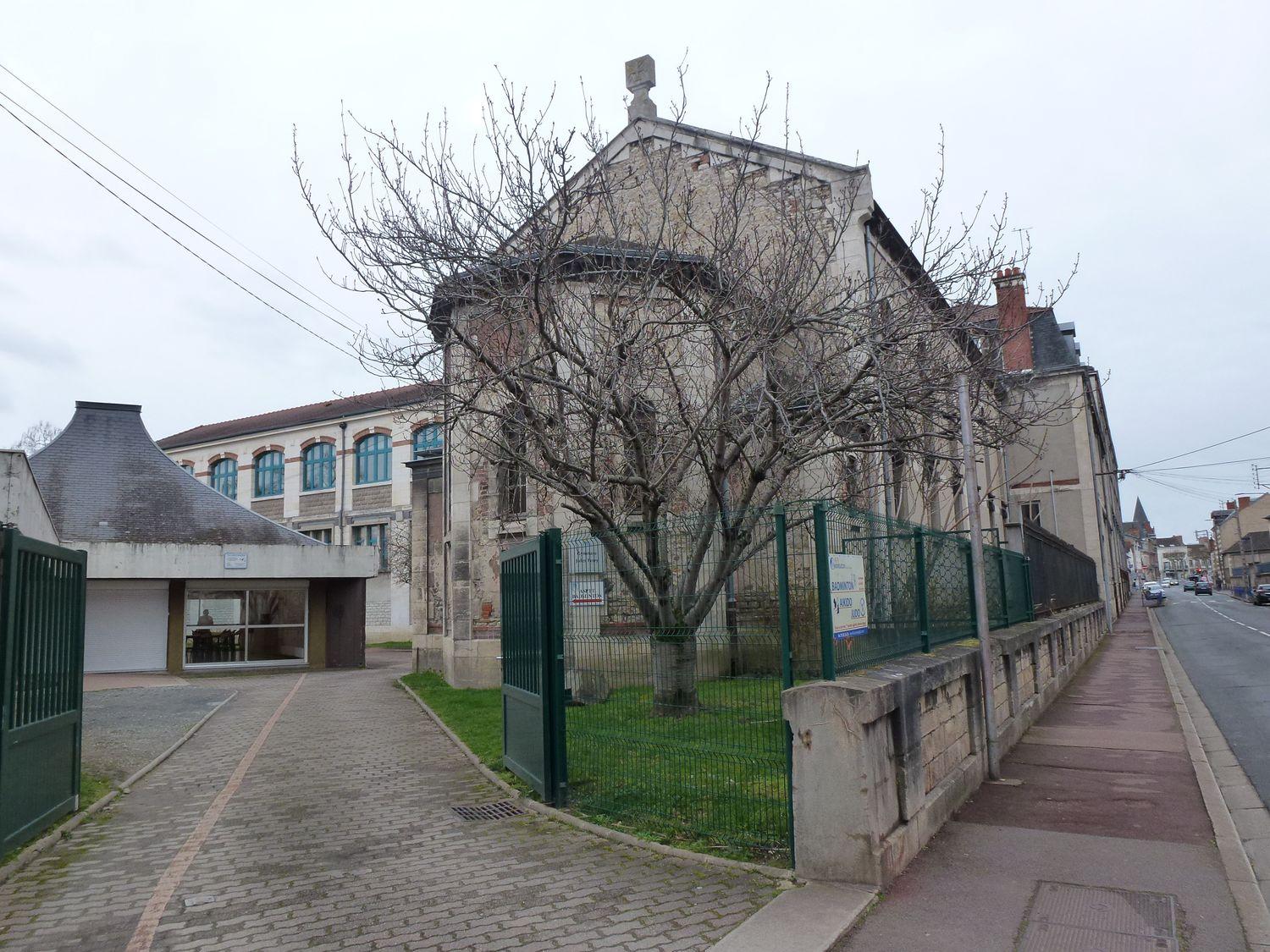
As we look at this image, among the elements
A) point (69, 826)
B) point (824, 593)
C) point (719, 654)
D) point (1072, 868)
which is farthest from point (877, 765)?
point (69, 826)

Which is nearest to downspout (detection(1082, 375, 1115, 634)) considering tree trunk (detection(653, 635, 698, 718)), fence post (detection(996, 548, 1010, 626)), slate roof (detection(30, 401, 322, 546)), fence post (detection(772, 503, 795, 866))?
fence post (detection(996, 548, 1010, 626))

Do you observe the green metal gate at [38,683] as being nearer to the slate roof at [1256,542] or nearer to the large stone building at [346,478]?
the large stone building at [346,478]

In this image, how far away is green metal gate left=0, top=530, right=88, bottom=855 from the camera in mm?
6254

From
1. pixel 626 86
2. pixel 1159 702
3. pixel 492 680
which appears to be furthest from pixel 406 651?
pixel 1159 702

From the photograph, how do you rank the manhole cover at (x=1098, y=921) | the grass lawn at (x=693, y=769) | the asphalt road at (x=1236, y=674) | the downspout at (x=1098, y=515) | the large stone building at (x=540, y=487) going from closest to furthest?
the manhole cover at (x=1098, y=921) < the grass lawn at (x=693, y=769) < the asphalt road at (x=1236, y=674) < the large stone building at (x=540, y=487) < the downspout at (x=1098, y=515)

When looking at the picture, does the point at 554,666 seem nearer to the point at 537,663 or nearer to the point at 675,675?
the point at 537,663

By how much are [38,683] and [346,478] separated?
36.0 meters

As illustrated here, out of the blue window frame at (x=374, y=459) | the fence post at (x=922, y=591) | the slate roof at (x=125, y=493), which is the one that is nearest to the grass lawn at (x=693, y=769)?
the fence post at (x=922, y=591)

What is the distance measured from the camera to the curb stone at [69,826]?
6.10 m

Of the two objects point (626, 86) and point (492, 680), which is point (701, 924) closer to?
point (492, 680)

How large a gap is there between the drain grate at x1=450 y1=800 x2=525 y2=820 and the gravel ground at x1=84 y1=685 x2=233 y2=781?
425 cm

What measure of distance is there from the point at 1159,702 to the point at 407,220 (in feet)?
41.1

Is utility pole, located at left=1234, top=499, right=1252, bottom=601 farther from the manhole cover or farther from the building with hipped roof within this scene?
the manhole cover

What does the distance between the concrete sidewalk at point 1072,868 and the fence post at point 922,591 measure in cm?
136
